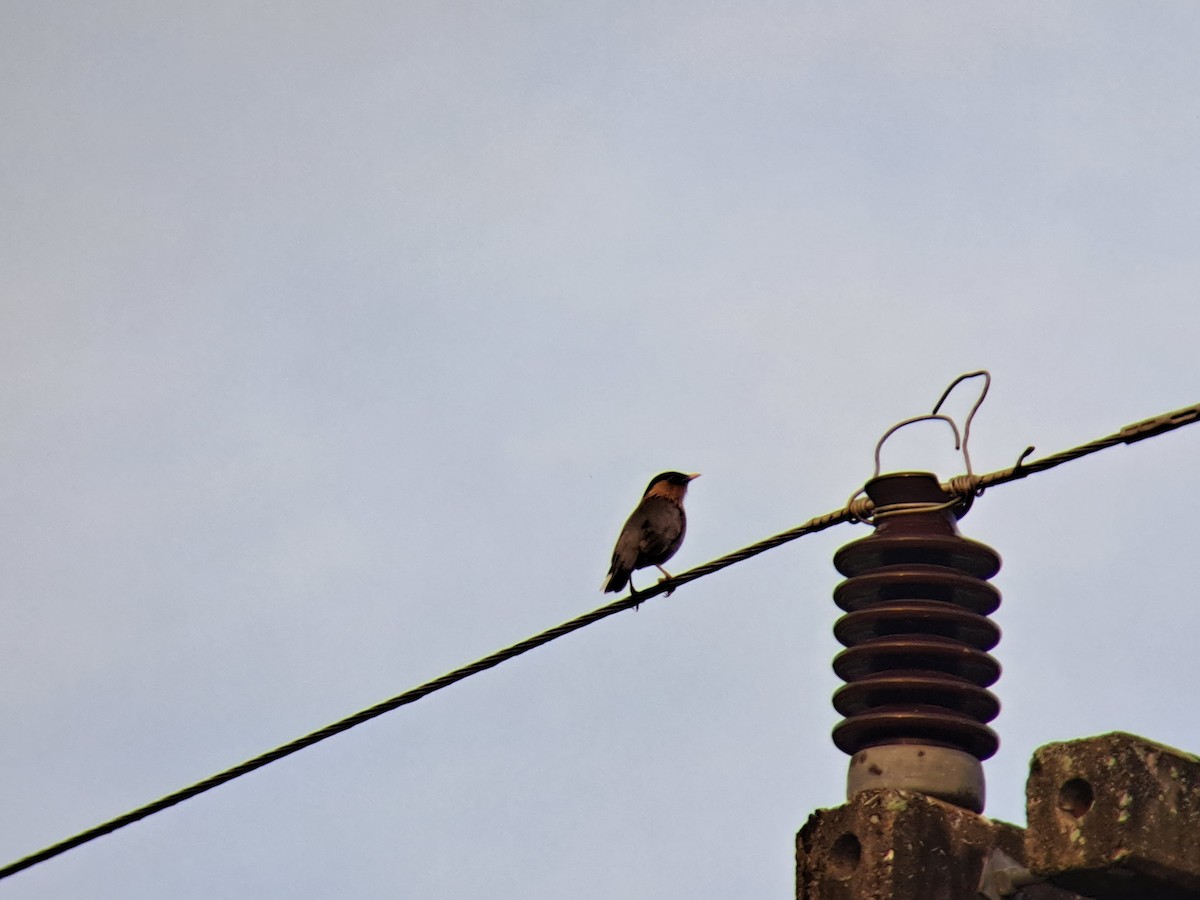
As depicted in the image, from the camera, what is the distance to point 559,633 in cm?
876

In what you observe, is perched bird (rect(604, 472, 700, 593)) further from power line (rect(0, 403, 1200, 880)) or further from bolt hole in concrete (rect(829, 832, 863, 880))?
bolt hole in concrete (rect(829, 832, 863, 880))

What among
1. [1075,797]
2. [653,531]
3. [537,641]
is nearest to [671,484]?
[653,531]

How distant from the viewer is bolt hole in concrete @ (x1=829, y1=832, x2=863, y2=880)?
23.7 ft

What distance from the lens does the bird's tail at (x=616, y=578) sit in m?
12.5

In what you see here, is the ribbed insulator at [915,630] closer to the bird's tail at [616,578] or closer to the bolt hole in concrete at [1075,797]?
the bolt hole in concrete at [1075,797]

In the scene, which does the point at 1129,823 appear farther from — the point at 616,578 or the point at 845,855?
the point at 616,578

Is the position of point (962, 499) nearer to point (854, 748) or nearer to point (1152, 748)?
point (854, 748)

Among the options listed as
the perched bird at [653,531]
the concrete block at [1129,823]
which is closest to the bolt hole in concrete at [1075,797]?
the concrete block at [1129,823]

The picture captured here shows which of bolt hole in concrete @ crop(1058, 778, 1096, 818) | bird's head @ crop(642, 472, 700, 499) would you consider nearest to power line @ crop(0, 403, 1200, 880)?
bolt hole in concrete @ crop(1058, 778, 1096, 818)

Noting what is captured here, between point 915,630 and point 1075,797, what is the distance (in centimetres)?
145

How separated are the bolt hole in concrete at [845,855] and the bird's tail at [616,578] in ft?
17.2

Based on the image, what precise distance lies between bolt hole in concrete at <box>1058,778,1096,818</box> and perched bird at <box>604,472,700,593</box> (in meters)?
5.40

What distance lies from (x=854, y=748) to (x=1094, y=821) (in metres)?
1.45

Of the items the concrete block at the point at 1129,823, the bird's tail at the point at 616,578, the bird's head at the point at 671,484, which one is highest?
the bird's head at the point at 671,484
